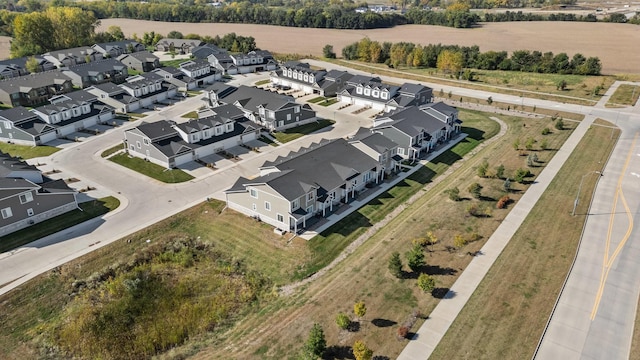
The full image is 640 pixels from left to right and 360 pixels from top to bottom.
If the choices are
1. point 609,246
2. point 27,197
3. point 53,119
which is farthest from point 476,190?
point 53,119

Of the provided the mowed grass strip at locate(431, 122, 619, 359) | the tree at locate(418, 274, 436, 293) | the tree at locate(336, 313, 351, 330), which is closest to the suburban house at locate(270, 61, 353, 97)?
the mowed grass strip at locate(431, 122, 619, 359)

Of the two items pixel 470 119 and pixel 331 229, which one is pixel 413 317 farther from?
pixel 470 119

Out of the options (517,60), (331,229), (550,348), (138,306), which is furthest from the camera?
(517,60)

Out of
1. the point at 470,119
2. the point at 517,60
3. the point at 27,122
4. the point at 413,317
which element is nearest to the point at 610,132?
the point at 470,119

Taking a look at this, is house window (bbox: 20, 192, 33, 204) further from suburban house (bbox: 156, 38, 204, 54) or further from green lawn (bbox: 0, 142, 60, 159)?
suburban house (bbox: 156, 38, 204, 54)

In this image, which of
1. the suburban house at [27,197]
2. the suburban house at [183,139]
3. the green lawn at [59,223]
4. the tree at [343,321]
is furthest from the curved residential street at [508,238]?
the tree at [343,321]

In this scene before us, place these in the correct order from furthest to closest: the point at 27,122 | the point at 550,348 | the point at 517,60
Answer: the point at 517,60
the point at 27,122
the point at 550,348
